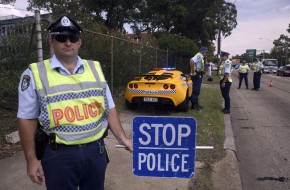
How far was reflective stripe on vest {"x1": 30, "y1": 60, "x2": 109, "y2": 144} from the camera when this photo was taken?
2158mm

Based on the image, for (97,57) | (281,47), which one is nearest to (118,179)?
(97,57)

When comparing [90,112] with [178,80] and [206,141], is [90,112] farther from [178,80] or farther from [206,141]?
[178,80]

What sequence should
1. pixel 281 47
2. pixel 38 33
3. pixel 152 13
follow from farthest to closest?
pixel 281 47, pixel 152 13, pixel 38 33

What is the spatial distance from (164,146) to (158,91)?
5702 mm

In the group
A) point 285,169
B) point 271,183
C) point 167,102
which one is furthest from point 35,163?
point 167,102

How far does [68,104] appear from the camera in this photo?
2.17m

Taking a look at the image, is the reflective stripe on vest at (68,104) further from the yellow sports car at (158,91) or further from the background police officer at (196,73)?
the background police officer at (196,73)

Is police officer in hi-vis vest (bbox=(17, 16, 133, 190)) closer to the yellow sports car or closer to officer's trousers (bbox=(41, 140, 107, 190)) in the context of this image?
officer's trousers (bbox=(41, 140, 107, 190))

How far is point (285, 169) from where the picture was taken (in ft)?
16.7

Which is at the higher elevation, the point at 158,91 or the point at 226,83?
the point at 226,83

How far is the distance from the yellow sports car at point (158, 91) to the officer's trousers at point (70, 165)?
6184mm

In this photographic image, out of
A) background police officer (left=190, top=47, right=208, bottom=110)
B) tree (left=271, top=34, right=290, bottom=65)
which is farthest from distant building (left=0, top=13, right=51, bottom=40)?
tree (left=271, top=34, right=290, bottom=65)

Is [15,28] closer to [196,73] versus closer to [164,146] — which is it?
[164,146]

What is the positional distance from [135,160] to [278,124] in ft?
21.1
